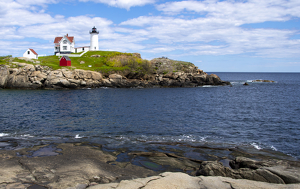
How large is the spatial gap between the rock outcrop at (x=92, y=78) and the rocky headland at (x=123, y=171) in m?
58.2

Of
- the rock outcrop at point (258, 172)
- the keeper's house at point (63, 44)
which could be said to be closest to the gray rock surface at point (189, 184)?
the rock outcrop at point (258, 172)

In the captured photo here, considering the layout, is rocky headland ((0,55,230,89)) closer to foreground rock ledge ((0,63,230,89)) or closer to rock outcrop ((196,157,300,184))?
foreground rock ledge ((0,63,230,89))

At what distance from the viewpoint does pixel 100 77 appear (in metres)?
79.6

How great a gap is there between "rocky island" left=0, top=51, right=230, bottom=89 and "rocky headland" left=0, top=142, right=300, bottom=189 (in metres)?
58.8

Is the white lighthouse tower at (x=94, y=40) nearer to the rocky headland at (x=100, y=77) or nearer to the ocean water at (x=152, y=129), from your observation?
the rocky headland at (x=100, y=77)

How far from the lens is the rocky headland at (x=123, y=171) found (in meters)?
10.4

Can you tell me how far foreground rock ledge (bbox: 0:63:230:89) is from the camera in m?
68.1

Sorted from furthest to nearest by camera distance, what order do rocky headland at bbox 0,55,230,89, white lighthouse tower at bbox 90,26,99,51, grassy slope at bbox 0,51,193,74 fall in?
white lighthouse tower at bbox 90,26,99,51 → grassy slope at bbox 0,51,193,74 → rocky headland at bbox 0,55,230,89

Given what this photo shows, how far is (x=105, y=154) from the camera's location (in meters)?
16.8

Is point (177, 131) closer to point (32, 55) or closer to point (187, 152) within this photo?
point (187, 152)

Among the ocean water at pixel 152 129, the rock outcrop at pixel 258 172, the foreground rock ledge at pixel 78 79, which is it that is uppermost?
the foreground rock ledge at pixel 78 79

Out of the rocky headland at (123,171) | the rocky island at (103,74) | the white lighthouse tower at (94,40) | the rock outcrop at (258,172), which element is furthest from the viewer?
the white lighthouse tower at (94,40)

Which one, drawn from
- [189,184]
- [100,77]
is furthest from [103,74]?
[189,184]

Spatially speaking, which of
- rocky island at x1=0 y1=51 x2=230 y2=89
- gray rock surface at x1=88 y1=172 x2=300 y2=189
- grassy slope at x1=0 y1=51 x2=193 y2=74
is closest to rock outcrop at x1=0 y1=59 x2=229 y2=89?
rocky island at x1=0 y1=51 x2=230 y2=89
